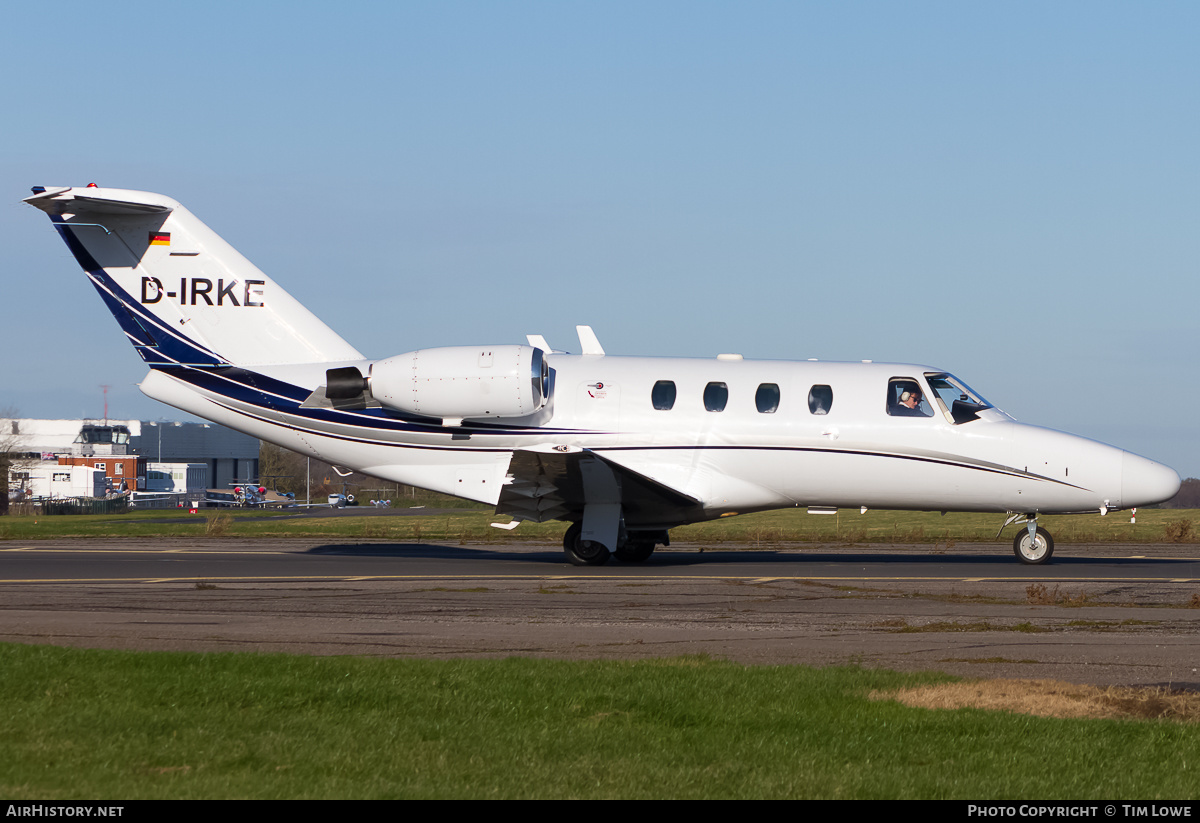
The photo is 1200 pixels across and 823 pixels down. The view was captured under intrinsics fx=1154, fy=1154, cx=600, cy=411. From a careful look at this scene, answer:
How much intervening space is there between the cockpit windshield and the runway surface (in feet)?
8.23

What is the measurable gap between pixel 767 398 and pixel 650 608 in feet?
23.1

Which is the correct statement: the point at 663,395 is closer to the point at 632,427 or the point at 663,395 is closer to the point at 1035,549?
the point at 632,427

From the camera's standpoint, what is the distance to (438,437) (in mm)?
19469

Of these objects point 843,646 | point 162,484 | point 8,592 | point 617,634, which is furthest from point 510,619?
point 162,484

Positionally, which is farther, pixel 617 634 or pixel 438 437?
pixel 438 437

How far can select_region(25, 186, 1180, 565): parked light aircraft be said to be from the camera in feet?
61.7

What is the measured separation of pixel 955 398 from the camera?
19.1m

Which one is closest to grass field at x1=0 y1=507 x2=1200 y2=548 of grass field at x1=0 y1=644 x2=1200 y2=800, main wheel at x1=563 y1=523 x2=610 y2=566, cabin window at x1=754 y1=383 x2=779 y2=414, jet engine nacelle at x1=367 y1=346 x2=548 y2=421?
cabin window at x1=754 y1=383 x2=779 y2=414

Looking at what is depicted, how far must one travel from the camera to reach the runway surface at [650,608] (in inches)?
381

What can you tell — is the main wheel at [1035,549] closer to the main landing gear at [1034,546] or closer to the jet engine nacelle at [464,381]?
the main landing gear at [1034,546]

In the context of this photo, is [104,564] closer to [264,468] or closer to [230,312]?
[230,312]

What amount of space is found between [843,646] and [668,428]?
9.23 metres

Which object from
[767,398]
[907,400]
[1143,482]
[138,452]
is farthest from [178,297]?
[138,452]
